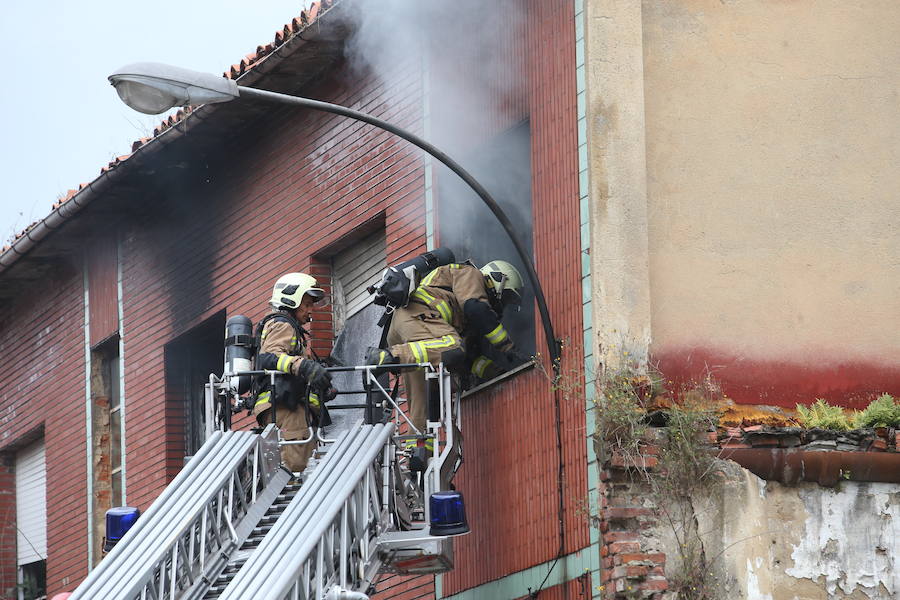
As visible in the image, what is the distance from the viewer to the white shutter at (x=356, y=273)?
47.9 feet

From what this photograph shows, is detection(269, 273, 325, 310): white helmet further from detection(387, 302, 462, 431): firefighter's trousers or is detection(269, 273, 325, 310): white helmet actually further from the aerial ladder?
the aerial ladder

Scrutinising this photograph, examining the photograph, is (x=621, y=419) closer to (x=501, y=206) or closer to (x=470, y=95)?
(x=501, y=206)

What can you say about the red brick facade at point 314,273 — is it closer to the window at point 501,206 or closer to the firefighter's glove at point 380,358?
the window at point 501,206

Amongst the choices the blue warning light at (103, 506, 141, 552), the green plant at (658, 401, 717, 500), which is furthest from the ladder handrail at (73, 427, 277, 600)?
the green plant at (658, 401, 717, 500)

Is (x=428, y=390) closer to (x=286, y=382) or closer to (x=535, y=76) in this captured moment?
(x=286, y=382)

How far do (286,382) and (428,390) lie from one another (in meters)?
1.12

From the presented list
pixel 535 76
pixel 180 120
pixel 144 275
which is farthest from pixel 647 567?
pixel 144 275

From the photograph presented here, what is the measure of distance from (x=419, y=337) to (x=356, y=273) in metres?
3.06

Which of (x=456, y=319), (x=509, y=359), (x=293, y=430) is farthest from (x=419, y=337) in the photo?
(x=293, y=430)

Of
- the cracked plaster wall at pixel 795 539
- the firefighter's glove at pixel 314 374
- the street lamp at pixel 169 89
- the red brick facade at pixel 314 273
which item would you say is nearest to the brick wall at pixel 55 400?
the red brick facade at pixel 314 273

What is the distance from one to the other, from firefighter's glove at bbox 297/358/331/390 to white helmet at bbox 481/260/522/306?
1363 millimetres

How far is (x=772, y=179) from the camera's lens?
11.8 metres

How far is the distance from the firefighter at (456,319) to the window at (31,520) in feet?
29.6

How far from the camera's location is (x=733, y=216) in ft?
38.3
